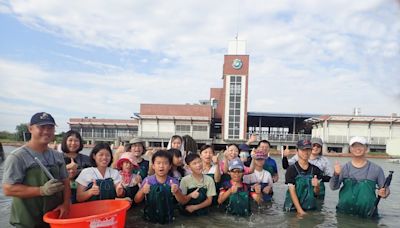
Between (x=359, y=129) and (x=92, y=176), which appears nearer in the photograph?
(x=92, y=176)

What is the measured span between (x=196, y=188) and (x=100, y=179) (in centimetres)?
164

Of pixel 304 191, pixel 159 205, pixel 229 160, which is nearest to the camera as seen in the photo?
pixel 159 205

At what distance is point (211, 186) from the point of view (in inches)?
236

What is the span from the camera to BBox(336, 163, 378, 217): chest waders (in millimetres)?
5926

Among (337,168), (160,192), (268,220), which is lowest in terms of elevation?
(268,220)

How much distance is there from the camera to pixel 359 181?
235 inches

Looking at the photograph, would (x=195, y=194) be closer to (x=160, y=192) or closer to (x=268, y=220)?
(x=160, y=192)

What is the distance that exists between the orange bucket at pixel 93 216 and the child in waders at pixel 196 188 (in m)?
1.71

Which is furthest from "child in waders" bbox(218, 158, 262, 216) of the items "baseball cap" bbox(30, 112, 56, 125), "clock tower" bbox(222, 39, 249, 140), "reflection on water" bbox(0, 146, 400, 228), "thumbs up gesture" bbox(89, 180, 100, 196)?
"clock tower" bbox(222, 39, 249, 140)

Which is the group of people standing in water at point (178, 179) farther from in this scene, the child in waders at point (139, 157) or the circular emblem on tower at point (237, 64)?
the circular emblem on tower at point (237, 64)

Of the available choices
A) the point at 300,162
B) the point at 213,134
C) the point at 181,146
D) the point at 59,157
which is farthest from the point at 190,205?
the point at 213,134

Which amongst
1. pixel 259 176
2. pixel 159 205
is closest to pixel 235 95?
pixel 259 176

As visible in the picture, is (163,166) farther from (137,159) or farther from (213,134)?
(213,134)

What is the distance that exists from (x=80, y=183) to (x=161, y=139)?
45521 mm
